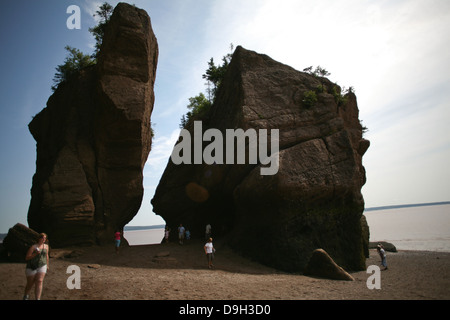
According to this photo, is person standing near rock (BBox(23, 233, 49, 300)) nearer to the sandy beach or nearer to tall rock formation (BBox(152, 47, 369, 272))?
the sandy beach

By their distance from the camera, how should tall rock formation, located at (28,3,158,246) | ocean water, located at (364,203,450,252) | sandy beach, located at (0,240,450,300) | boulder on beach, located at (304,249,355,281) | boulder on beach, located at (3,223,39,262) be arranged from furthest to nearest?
ocean water, located at (364,203,450,252) → tall rock formation, located at (28,3,158,246) → boulder on beach, located at (304,249,355,281) → boulder on beach, located at (3,223,39,262) → sandy beach, located at (0,240,450,300)

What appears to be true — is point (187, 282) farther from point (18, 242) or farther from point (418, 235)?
point (418, 235)

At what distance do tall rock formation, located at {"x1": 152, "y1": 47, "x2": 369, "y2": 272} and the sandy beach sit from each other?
1885 mm

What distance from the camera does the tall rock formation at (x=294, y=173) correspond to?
15.6 metres

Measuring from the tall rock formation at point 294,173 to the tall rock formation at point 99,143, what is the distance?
676 centimetres

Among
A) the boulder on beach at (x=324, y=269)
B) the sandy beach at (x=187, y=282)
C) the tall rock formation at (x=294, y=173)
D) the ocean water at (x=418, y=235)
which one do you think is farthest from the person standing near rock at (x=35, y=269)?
the ocean water at (x=418, y=235)

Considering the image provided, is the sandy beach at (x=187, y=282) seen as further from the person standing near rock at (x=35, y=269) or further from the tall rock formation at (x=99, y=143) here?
the tall rock formation at (x=99, y=143)

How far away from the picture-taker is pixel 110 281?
32.5 feet

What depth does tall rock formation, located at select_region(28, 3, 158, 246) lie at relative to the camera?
56.2 feet

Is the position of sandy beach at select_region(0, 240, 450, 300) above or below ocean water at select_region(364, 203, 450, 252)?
above

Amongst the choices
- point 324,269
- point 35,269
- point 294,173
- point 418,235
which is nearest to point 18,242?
point 35,269

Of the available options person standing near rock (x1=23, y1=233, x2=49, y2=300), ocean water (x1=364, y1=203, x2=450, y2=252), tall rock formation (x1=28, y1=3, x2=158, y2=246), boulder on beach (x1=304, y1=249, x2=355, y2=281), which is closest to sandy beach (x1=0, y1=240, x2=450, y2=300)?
boulder on beach (x1=304, y1=249, x2=355, y2=281)

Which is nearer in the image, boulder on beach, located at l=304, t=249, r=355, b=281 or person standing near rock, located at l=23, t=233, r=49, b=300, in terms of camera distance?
person standing near rock, located at l=23, t=233, r=49, b=300
